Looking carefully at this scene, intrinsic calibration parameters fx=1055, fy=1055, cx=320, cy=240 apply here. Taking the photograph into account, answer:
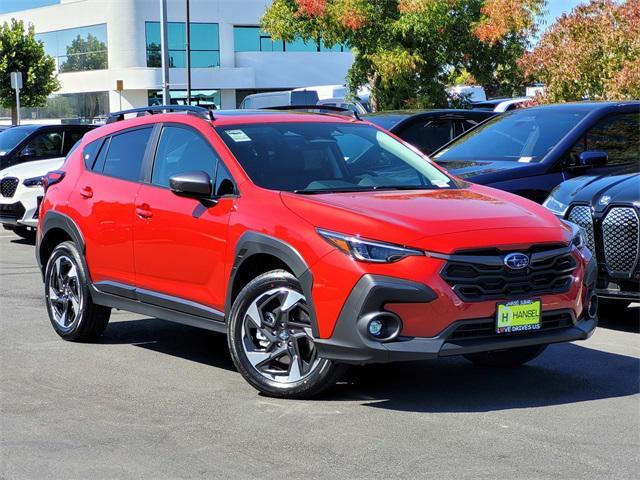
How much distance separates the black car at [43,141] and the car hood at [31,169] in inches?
53.6

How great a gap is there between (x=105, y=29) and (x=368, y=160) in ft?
163

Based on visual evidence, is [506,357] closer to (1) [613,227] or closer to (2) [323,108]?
(1) [613,227]

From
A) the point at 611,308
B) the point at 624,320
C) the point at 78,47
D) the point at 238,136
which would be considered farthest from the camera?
the point at 78,47

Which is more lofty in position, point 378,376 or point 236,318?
point 236,318

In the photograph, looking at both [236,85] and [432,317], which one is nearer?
[432,317]

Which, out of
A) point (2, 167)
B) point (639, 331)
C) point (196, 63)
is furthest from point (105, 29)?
point (639, 331)

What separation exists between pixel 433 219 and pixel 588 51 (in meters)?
12.4

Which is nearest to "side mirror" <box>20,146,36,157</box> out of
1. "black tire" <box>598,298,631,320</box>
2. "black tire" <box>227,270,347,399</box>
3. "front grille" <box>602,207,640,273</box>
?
"black tire" <box>598,298,631,320</box>

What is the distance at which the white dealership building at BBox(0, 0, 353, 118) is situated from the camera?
2098 inches

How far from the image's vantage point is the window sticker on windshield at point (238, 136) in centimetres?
685

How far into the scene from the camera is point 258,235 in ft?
20.1

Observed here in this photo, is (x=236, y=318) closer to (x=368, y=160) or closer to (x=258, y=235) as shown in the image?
(x=258, y=235)

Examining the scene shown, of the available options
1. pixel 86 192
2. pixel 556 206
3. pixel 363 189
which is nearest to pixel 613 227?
pixel 556 206

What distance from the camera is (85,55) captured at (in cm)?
→ 5566
